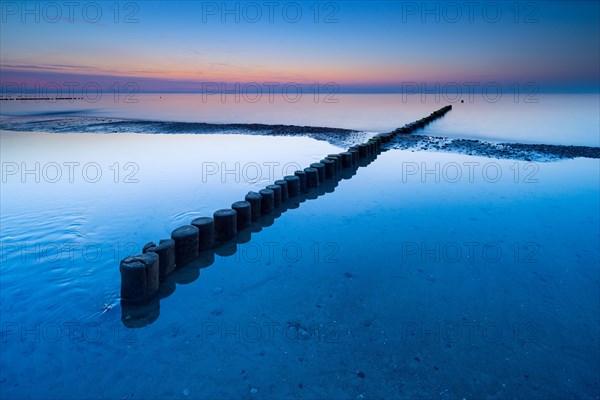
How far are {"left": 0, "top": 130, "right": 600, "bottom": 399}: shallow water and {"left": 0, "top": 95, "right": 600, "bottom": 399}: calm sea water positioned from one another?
0.02m

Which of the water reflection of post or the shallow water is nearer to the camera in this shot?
the shallow water

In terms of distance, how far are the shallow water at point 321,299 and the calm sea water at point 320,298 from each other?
0.8 inches

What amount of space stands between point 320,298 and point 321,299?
0.09 ft

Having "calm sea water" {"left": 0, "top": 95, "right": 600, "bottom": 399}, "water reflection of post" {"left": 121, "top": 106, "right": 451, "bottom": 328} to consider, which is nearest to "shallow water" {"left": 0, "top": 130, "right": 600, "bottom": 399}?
"calm sea water" {"left": 0, "top": 95, "right": 600, "bottom": 399}

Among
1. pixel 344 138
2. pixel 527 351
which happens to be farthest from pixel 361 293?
pixel 344 138

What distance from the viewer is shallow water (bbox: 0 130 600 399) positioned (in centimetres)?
316

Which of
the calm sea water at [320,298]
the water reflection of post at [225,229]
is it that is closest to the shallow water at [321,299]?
the calm sea water at [320,298]

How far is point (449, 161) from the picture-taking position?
1264 cm

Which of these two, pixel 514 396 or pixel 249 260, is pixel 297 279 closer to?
pixel 249 260

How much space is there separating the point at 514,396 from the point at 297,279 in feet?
8.90

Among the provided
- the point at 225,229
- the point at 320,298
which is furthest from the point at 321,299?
the point at 225,229

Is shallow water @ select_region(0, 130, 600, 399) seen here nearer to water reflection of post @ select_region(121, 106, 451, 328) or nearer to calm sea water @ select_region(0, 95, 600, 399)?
calm sea water @ select_region(0, 95, 600, 399)

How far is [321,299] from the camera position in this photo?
4.37 m

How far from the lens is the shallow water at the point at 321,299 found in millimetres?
3158
